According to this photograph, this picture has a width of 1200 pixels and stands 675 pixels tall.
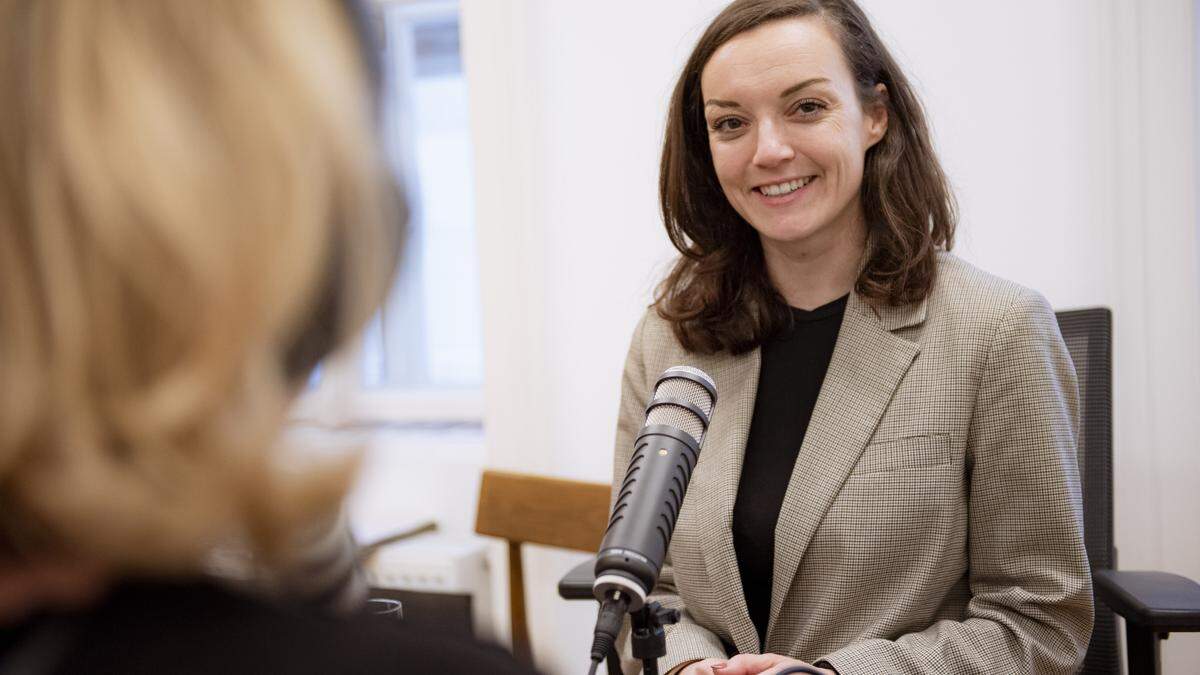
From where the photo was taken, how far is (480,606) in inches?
112

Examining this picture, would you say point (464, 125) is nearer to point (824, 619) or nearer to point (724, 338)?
point (724, 338)

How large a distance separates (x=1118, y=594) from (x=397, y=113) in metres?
1.43

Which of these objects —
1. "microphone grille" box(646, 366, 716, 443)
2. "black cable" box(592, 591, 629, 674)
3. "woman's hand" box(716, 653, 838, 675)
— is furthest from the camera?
"woman's hand" box(716, 653, 838, 675)

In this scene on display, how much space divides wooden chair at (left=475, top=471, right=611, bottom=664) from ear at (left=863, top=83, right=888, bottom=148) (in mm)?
1107

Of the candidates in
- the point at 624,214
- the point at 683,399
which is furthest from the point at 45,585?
the point at 624,214

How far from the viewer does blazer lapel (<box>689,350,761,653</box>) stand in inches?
58.3

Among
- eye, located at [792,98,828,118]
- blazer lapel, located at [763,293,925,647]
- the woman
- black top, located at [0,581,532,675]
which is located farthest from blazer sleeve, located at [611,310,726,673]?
black top, located at [0,581,532,675]

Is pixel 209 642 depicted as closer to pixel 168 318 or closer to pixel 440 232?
pixel 168 318

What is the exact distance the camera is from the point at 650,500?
91 centimetres

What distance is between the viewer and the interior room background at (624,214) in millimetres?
2135

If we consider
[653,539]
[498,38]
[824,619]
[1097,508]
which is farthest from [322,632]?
[498,38]

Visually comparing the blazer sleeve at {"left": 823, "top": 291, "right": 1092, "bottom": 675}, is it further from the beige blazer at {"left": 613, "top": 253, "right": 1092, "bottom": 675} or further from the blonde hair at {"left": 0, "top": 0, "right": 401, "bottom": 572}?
the blonde hair at {"left": 0, "top": 0, "right": 401, "bottom": 572}

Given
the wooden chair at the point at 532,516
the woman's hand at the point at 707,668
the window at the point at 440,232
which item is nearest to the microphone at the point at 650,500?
the woman's hand at the point at 707,668

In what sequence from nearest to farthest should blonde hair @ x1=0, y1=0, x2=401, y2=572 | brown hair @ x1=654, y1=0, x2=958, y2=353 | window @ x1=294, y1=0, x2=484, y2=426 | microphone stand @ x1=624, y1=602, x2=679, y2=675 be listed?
blonde hair @ x1=0, y1=0, x2=401, y2=572 → microphone stand @ x1=624, y1=602, x2=679, y2=675 → brown hair @ x1=654, y1=0, x2=958, y2=353 → window @ x1=294, y1=0, x2=484, y2=426
